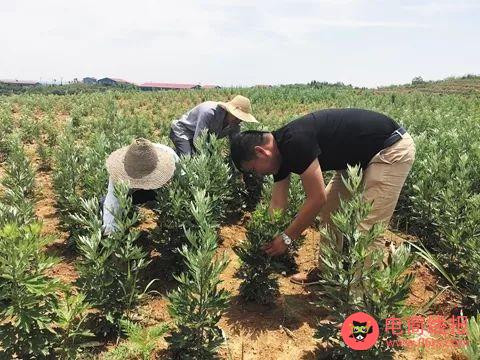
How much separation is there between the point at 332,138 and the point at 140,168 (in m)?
1.67

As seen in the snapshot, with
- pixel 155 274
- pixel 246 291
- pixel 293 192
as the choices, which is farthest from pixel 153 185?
pixel 293 192

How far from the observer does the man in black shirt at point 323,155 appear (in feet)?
9.29

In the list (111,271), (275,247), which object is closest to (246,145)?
(275,247)

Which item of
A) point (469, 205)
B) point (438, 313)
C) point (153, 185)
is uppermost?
point (153, 185)

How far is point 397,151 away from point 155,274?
8.04 feet

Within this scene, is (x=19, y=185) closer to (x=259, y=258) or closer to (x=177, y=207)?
(x=177, y=207)

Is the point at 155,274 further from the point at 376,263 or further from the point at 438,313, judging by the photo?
the point at 438,313

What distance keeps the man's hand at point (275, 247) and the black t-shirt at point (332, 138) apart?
1.61ft

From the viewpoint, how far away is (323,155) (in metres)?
3.12

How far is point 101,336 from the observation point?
296 centimetres

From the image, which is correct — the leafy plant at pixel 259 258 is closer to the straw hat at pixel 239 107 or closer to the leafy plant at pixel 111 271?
the leafy plant at pixel 111 271

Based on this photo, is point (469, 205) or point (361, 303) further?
point (469, 205)

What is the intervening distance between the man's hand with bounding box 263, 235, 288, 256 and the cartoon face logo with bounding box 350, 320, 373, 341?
82cm

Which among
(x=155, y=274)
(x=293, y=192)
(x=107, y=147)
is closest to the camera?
(x=155, y=274)
